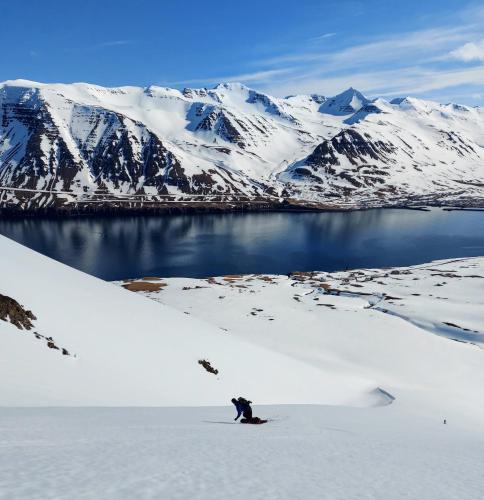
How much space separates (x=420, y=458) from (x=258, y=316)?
189 feet

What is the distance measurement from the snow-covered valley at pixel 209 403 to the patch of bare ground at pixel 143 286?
35908 mm

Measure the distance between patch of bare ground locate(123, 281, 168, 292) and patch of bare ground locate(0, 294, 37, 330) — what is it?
68.9 meters

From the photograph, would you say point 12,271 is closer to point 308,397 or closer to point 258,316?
point 308,397

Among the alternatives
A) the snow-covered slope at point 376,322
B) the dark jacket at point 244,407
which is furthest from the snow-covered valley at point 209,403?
the dark jacket at point 244,407

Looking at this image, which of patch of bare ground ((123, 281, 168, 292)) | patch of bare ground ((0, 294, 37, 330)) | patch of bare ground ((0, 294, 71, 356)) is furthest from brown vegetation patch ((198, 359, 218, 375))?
patch of bare ground ((123, 281, 168, 292))

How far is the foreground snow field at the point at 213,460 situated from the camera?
8.45 metres

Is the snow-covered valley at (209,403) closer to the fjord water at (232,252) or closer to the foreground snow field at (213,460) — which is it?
the foreground snow field at (213,460)

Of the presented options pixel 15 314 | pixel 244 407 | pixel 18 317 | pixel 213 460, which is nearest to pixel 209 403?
pixel 244 407

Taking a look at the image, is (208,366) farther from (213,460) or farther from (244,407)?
(213,460)

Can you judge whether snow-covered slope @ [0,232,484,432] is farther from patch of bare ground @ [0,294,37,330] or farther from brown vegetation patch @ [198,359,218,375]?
brown vegetation patch @ [198,359,218,375]

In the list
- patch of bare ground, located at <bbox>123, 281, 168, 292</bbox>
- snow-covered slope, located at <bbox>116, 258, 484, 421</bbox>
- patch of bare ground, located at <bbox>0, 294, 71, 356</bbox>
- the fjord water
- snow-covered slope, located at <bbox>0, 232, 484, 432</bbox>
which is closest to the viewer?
snow-covered slope, located at <bbox>0, 232, 484, 432</bbox>

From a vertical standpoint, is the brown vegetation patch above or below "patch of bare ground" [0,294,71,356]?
below

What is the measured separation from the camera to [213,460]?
1094 cm

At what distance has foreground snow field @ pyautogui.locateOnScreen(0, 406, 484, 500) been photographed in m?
8.45
